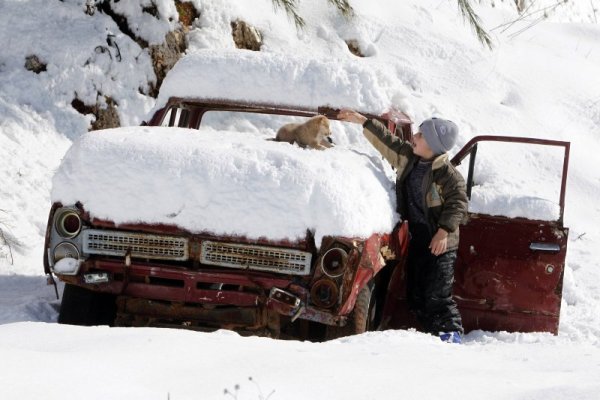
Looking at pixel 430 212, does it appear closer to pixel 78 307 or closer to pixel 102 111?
pixel 78 307

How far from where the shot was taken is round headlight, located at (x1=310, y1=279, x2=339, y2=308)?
14.8 feet

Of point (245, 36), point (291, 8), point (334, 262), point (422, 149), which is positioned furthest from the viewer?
point (245, 36)

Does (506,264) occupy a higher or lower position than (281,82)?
lower

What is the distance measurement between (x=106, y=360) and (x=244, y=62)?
3.22m

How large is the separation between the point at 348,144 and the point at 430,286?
4444 mm

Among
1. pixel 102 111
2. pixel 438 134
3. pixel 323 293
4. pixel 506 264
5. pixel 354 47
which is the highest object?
pixel 354 47

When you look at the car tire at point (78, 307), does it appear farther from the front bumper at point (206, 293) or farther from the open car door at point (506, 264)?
the open car door at point (506, 264)

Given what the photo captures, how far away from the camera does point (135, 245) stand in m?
4.66

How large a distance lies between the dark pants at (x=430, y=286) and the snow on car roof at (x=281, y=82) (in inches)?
40.3

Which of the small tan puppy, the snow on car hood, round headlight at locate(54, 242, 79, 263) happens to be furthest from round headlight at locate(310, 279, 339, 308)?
round headlight at locate(54, 242, 79, 263)

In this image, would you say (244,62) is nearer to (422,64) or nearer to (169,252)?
(169,252)

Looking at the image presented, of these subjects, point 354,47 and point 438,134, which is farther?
point 354,47

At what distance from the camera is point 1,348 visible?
11.2ft

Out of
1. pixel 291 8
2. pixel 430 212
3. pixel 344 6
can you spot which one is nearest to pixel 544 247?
pixel 430 212
